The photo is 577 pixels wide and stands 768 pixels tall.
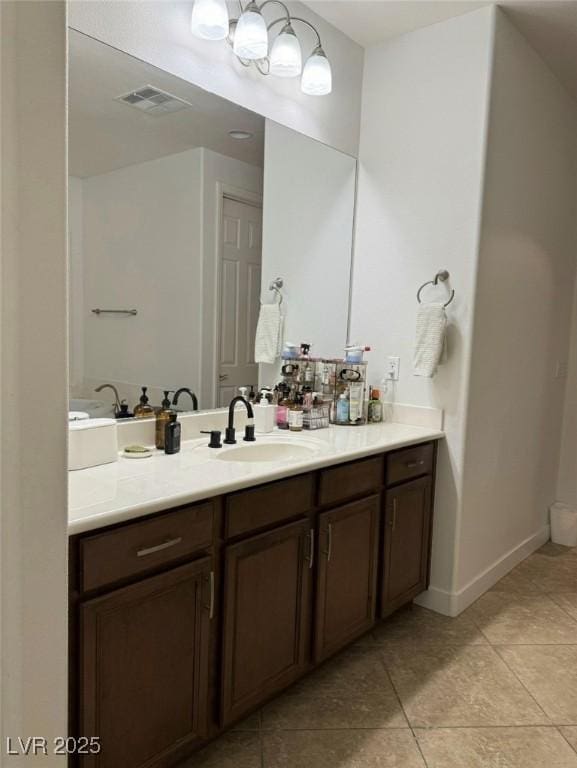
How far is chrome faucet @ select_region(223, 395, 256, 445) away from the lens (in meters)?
2.16

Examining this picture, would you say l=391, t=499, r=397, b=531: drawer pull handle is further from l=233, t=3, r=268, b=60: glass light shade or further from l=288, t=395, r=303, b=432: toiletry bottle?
l=233, t=3, r=268, b=60: glass light shade

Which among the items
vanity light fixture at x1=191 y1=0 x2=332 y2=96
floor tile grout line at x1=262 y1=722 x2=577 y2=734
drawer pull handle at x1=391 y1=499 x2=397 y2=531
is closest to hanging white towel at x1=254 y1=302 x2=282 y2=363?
drawer pull handle at x1=391 y1=499 x2=397 y2=531

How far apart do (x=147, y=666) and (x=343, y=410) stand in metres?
1.51

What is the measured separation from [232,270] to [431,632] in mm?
1779

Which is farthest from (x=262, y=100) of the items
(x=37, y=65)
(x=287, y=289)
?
(x=37, y=65)

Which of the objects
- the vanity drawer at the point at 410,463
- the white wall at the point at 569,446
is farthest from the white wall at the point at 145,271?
the white wall at the point at 569,446

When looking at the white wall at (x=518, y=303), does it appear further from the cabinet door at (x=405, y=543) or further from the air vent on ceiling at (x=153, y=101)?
the air vent on ceiling at (x=153, y=101)

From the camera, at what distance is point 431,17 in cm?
256

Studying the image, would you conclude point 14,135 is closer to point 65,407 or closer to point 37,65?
point 37,65

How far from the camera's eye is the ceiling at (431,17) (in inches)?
96.0

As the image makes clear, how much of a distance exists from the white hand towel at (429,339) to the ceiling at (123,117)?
1100 mm

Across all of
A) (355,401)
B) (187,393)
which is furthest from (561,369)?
(187,393)

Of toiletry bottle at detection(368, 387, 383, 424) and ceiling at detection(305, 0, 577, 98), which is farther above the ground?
ceiling at detection(305, 0, 577, 98)

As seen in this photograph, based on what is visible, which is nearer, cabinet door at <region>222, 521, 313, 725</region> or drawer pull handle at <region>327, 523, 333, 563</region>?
cabinet door at <region>222, 521, 313, 725</region>
